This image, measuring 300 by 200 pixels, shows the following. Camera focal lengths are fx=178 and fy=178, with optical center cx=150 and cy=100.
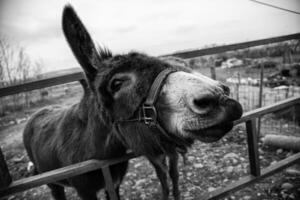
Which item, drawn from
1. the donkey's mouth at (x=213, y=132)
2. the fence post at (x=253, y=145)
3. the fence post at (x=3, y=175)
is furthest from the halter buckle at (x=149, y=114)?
the fence post at (x=253, y=145)

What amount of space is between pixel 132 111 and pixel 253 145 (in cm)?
179

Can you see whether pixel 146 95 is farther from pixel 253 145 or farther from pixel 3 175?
pixel 253 145

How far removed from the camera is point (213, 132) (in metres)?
1.11

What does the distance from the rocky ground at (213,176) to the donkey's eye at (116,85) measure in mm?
2487

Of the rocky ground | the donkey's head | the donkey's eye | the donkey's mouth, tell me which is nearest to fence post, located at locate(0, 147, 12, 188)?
the donkey's head

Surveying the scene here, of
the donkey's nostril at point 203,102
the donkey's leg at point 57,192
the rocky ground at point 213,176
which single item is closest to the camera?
the donkey's nostril at point 203,102

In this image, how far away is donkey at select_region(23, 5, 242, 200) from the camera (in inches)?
43.1

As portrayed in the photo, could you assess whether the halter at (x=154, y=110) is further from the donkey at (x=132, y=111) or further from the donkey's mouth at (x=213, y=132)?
the donkey's mouth at (x=213, y=132)

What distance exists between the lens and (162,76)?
1.29 metres

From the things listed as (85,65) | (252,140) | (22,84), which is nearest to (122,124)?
(85,65)

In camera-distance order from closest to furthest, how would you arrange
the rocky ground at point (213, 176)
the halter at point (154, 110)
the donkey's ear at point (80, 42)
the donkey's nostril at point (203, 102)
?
the donkey's nostril at point (203, 102)
the halter at point (154, 110)
the donkey's ear at point (80, 42)
the rocky ground at point (213, 176)

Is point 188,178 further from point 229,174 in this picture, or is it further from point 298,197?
point 298,197

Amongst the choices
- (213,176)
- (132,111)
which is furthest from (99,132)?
(213,176)

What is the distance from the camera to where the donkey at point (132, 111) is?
1.10m
